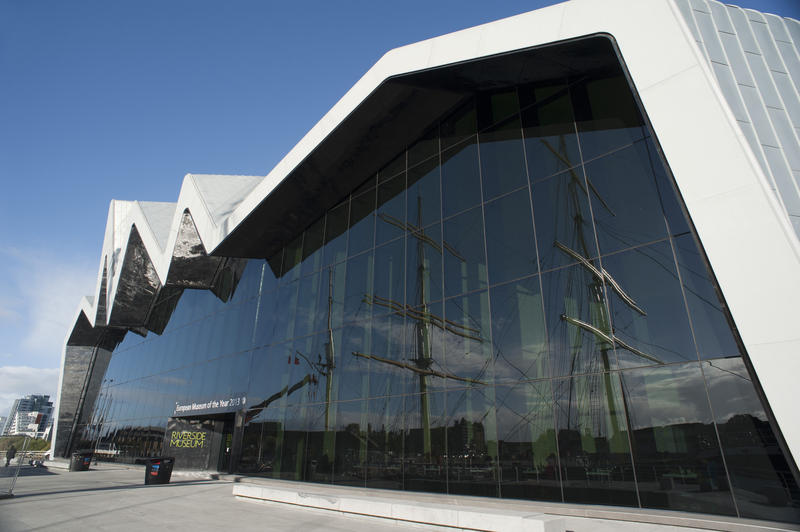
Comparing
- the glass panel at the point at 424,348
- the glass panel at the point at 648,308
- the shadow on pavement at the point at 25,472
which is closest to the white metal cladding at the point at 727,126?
the glass panel at the point at 648,308

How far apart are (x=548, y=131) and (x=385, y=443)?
363 inches

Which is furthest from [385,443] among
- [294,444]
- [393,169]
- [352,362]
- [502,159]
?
[393,169]

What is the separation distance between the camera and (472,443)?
10430 mm

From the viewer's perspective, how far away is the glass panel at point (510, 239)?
34.2 feet

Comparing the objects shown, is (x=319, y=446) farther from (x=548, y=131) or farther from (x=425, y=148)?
(x=548, y=131)

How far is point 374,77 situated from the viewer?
43.7ft

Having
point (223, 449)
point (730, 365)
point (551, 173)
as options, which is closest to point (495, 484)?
point (730, 365)

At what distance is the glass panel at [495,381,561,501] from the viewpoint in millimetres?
8875

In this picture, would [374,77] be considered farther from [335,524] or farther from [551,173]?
[335,524]

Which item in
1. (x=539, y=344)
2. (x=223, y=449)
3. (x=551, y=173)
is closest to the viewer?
(x=539, y=344)

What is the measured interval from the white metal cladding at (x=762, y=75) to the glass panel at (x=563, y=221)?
2983 mm

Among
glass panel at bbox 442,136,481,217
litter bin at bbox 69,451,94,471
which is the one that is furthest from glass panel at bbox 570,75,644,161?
litter bin at bbox 69,451,94,471

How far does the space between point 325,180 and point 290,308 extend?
5.63 m

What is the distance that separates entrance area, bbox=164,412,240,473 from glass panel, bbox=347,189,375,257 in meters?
11.1
